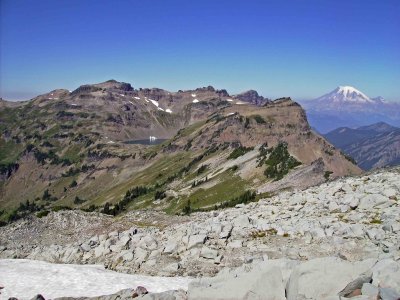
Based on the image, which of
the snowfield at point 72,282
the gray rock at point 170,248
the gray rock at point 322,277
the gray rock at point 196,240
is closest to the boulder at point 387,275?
the gray rock at point 322,277

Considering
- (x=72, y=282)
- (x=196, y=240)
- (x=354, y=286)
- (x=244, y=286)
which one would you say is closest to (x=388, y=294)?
(x=354, y=286)

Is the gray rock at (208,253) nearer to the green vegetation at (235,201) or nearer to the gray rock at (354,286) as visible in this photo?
the gray rock at (354,286)

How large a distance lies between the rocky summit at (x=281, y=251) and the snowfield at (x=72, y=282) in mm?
1177

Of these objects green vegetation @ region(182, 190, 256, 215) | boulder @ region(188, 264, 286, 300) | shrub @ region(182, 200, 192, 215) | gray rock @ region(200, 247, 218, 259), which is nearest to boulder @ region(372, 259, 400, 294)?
boulder @ region(188, 264, 286, 300)

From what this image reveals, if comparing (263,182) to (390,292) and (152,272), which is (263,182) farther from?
(390,292)

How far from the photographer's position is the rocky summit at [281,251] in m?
22.0

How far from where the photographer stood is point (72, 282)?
36688 mm

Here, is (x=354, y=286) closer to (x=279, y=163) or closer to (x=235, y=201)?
(x=235, y=201)

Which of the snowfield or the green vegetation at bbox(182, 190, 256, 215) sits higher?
the snowfield

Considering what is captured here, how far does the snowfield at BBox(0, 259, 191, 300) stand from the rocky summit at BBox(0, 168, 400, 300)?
3.86 ft

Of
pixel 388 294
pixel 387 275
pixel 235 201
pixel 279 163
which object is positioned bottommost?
pixel 235 201

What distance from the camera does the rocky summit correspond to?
72.3 feet

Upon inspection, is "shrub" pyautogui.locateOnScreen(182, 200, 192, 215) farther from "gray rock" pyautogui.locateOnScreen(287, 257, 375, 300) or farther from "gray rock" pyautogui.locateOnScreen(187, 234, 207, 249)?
"gray rock" pyautogui.locateOnScreen(287, 257, 375, 300)

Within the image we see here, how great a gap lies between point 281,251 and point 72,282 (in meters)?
19.1
